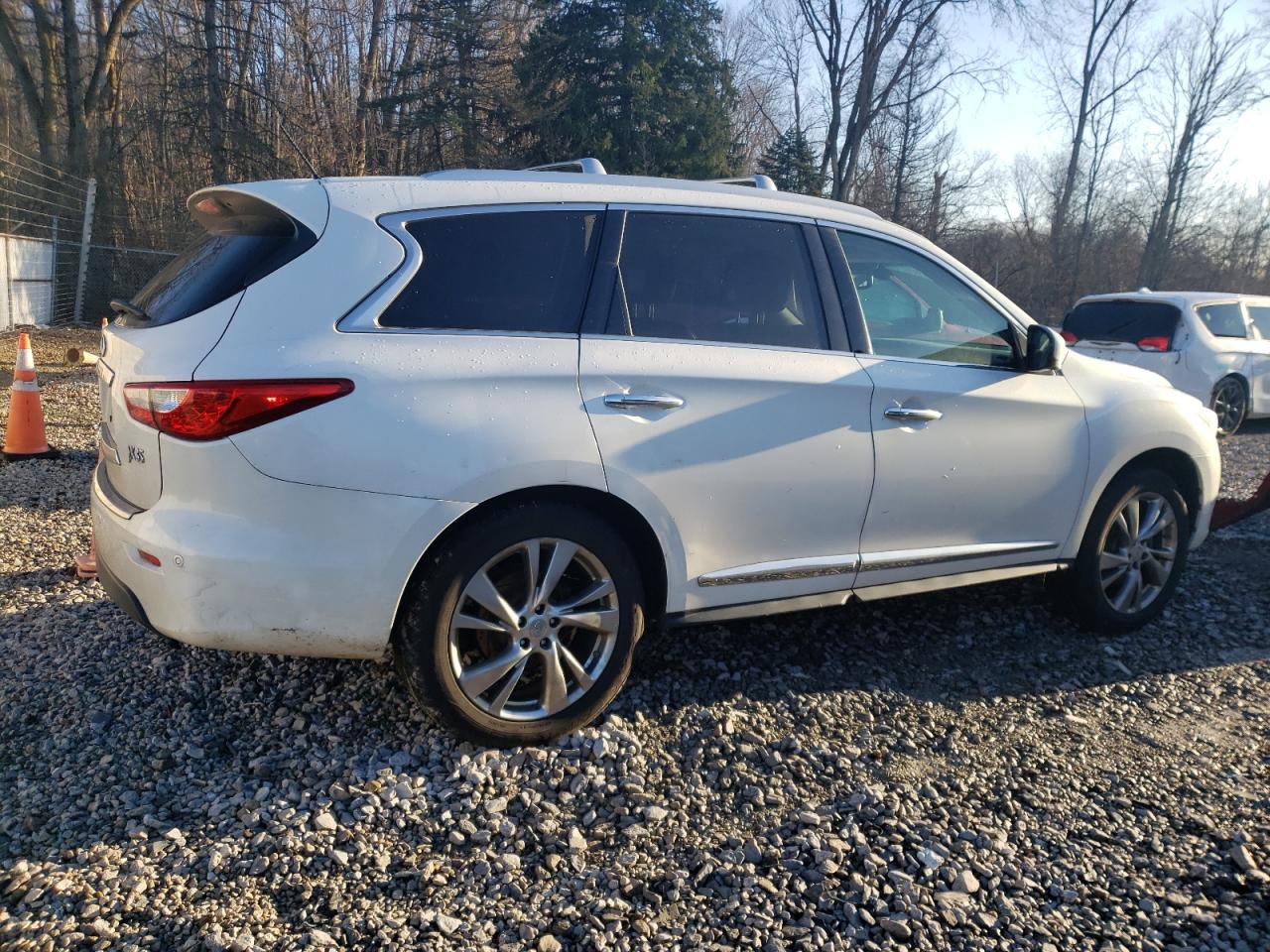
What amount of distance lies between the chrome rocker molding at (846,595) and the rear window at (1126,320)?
26.8ft

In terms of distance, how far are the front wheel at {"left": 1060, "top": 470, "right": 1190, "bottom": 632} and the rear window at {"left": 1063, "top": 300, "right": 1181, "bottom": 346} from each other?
24.7ft

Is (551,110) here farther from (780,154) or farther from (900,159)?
(900,159)

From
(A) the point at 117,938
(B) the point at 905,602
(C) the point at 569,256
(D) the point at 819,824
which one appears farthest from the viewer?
(B) the point at 905,602

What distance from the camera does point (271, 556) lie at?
279 cm

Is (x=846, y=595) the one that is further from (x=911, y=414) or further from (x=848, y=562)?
(x=911, y=414)

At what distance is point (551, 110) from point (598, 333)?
1966 centimetres

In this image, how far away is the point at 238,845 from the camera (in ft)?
8.78

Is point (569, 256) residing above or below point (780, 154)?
below

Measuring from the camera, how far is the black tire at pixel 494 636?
297cm

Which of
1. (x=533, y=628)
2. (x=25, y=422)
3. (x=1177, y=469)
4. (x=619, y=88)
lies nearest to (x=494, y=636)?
(x=533, y=628)

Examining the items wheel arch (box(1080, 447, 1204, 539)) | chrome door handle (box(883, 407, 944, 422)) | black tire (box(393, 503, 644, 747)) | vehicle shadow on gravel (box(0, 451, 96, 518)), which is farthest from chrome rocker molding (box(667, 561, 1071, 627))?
vehicle shadow on gravel (box(0, 451, 96, 518))

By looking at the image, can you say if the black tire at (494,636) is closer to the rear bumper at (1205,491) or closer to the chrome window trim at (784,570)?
the chrome window trim at (784,570)

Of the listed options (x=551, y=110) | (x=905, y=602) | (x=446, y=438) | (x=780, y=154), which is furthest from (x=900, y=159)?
(x=446, y=438)

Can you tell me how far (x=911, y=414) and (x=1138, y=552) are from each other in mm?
1632
